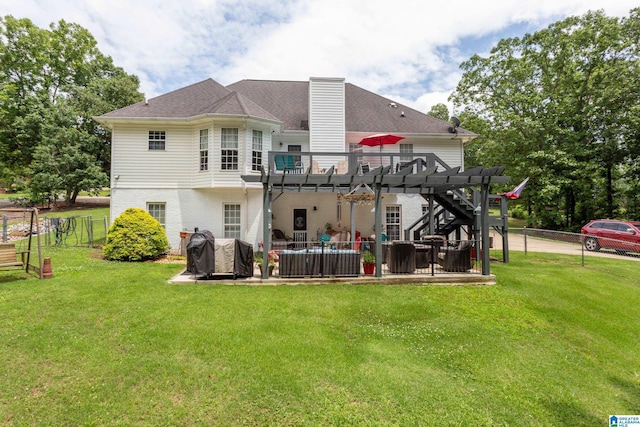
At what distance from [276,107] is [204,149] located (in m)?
5.90

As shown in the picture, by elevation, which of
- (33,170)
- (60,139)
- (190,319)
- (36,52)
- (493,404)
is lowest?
(493,404)

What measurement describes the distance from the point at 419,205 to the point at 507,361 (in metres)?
11.5

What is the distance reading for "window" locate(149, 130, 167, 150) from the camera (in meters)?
13.5

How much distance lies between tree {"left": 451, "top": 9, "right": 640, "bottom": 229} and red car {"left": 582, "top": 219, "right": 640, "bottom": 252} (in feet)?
14.7

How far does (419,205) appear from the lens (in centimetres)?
1593

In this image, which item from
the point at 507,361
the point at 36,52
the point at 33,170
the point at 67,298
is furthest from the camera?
the point at 36,52

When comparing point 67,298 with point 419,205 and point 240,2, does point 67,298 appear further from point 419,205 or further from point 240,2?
point 419,205

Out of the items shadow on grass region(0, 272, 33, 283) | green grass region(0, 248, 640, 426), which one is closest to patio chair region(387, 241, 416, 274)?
green grass region(0, 248, 640, 426)

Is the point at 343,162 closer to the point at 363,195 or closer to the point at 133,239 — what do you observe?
the point at 363,195

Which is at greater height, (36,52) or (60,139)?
(36,52)

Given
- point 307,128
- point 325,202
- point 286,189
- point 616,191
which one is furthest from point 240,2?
point 616,191

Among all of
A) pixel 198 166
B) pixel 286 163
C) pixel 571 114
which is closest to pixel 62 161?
pixel 198 166

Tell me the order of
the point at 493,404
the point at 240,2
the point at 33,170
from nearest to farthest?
the point at 493,404 → the point at 240,2 → the point at 33,170

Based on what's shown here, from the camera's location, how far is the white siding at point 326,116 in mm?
15125
